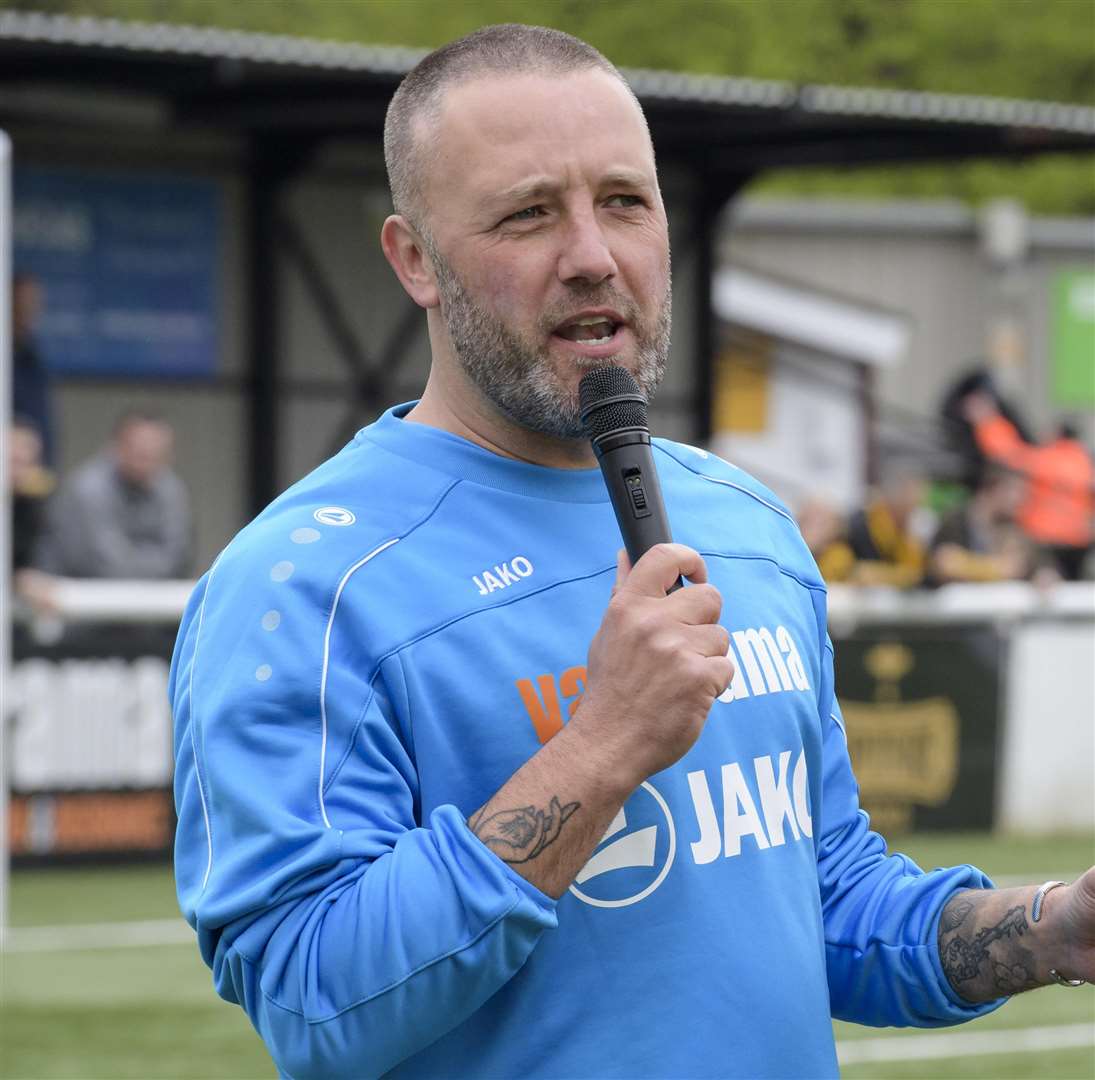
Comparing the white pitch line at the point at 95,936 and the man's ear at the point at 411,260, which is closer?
the man's ear at the point at 411,260

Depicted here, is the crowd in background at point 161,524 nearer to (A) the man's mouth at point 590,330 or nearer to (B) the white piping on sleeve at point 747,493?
(B) the white piping on sleeve at point 747,493

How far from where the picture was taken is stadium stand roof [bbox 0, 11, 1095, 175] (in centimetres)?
1302

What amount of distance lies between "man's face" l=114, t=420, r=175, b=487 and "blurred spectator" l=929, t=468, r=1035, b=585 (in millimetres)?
4513

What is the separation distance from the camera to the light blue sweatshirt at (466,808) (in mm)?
2135

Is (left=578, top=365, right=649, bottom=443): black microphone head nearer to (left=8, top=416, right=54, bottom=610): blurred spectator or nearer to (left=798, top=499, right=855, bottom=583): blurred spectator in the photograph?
(left=8, top=416, right=54, bottom=610): blurred spectator

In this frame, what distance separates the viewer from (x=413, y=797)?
7.50 feet

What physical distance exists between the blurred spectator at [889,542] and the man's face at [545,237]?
33.1ft

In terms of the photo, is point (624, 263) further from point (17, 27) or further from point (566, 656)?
point (17, 27)

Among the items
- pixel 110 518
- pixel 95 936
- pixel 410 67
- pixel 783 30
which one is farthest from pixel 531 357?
pixel 783 30

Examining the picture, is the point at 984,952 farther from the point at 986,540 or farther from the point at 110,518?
the point at 986,540

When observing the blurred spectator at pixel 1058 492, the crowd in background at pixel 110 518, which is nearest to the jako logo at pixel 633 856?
the crowd in background at pixel 110 518

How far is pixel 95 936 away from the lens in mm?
9195

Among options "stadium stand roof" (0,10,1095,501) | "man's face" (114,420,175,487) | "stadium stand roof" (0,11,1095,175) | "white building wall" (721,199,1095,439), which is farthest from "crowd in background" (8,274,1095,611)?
"white building wall" (721,199,1095,439)

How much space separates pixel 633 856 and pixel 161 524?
9.47 metres
